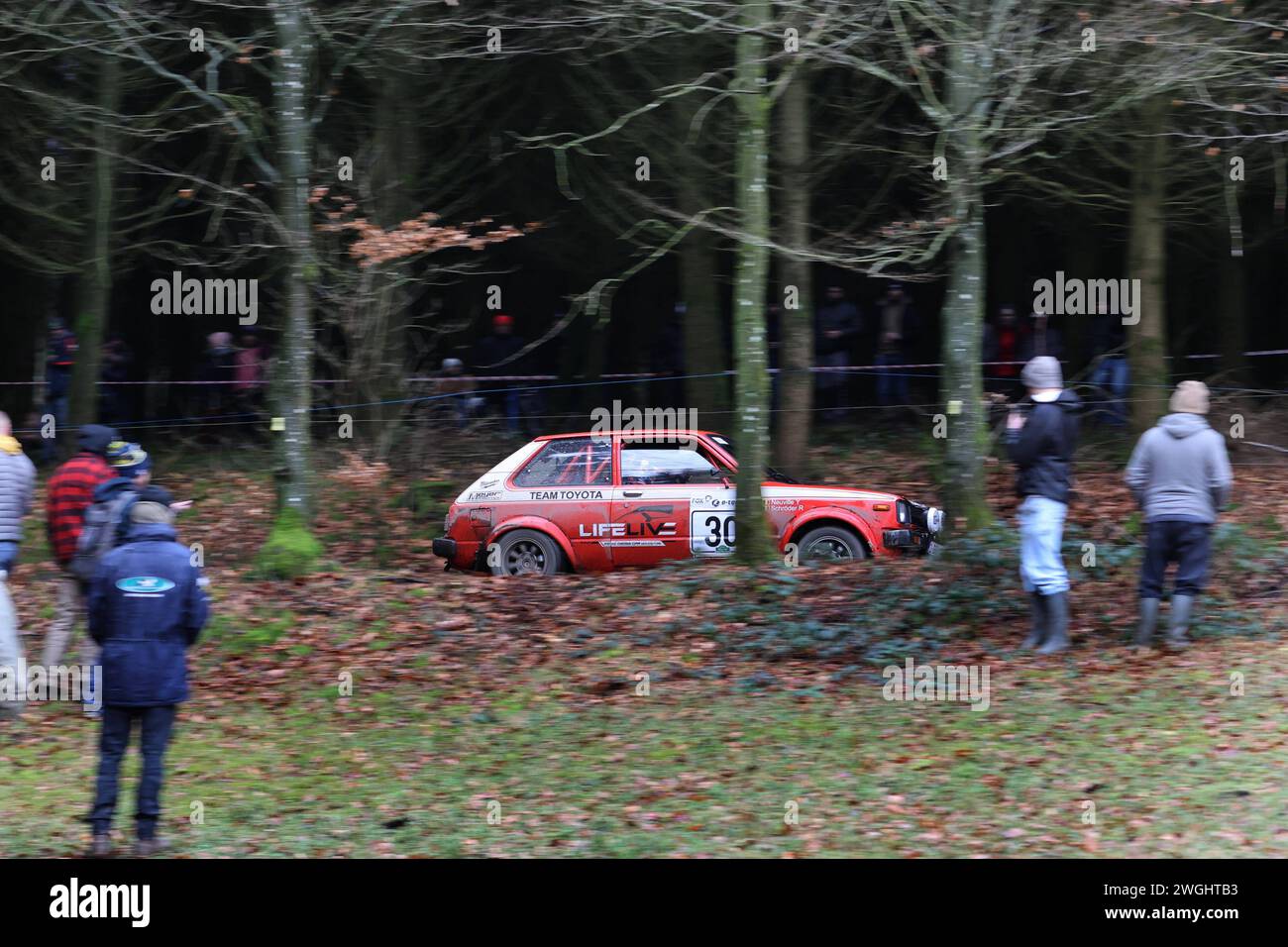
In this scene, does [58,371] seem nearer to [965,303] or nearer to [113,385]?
[113,385]

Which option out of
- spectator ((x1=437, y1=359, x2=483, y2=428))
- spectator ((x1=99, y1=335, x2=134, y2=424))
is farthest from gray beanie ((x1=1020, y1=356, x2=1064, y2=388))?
spectator ((x1=99, y1=335, x2=134, y2=424))

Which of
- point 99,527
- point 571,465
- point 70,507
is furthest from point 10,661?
point 571,465

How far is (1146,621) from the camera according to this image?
10852 mm

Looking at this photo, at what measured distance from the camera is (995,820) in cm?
786

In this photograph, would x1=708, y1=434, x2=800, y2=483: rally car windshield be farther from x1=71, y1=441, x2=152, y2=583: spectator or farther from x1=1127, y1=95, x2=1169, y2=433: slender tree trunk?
x1=71, y1=441, x2=152, y2=583: spectator

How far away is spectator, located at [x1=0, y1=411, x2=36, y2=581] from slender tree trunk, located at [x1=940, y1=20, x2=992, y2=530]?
25.2 feet

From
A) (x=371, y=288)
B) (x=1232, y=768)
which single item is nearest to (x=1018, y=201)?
(x=371, y=288)

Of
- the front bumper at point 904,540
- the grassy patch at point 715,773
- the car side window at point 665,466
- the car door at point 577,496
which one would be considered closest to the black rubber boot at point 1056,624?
the grassy patch at point 715,773

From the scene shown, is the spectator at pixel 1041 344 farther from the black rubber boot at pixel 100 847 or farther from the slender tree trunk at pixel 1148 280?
the black rubber boot at pixel 100 847

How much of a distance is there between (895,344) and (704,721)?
1115 cm

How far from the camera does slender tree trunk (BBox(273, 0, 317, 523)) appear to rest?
13.4 m

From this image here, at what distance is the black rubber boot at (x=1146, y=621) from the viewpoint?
10.8m

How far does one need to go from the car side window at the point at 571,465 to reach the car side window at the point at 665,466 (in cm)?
21
